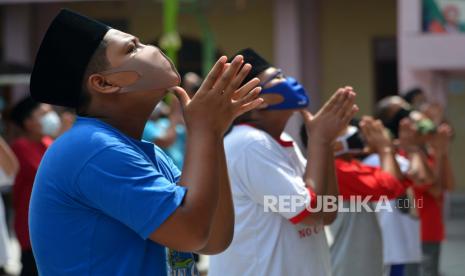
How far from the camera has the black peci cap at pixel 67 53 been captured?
260 centimetres

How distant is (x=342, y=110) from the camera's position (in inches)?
152

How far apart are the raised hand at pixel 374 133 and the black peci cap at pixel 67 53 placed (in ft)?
8.12

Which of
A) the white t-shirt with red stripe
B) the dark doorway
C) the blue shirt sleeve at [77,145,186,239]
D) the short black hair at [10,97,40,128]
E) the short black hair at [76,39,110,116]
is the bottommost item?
the dark doorway

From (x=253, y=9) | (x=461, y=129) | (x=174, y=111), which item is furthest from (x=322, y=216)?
(x=253, y=9)

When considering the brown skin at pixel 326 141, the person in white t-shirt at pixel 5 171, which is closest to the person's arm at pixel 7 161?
the person in white t-shirt at pixel 5 171

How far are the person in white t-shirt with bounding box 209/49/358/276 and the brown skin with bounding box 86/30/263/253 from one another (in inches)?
43.9

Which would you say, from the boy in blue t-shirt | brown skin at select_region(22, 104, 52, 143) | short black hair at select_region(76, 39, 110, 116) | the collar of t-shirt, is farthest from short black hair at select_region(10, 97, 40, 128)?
short black hair at select_region(76, 39, 110, 116)

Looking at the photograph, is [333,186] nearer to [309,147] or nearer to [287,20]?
[309,147]

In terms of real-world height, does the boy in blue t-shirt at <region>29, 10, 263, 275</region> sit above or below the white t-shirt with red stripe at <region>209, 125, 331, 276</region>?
above

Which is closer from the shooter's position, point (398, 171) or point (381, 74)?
point (398, 171)

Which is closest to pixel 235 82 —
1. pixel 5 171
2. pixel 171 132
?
pixel 5 171

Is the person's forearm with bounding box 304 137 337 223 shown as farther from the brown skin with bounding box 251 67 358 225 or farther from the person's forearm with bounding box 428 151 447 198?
the person's forearm with bounding box 428 151 447 198

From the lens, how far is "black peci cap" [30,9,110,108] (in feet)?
8.52

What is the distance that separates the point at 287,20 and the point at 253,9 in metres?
1.61
